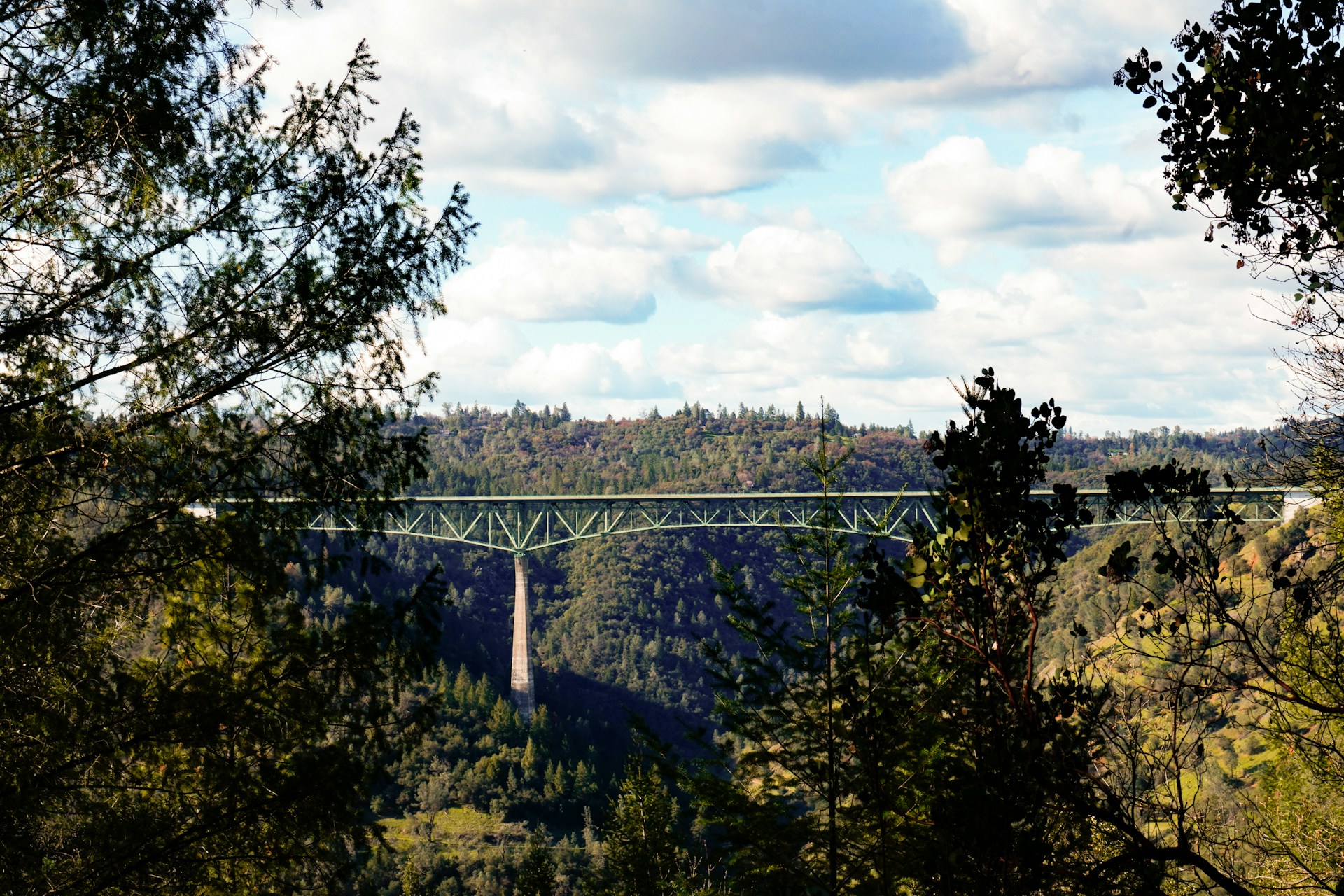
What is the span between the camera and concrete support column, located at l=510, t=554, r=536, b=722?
225 ft

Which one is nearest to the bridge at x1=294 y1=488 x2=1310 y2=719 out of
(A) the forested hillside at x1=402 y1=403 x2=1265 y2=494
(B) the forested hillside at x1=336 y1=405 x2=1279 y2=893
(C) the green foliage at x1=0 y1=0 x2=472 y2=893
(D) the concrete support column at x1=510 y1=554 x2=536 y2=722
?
(D) the concrete support column at x1=510 y1=554 x2=536 y2=722

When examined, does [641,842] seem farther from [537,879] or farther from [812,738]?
[812,738]

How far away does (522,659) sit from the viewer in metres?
71.2

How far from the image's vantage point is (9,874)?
15.1ft

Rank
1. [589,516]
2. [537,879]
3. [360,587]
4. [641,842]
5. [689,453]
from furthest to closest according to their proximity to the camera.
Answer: [689,453]
[589,516]
[537,879]
[641,842]
[360,587]

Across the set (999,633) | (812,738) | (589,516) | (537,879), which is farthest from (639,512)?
(999,633)

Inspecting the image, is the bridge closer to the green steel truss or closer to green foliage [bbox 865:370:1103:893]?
the green steel truss

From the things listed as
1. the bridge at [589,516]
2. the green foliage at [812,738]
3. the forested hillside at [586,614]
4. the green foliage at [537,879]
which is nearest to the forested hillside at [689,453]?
the forested hillside at [586,614]

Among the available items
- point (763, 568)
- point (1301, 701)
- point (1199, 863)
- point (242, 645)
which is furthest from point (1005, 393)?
point (763, 568)

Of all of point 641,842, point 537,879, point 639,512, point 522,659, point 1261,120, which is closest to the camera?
point 1261,120

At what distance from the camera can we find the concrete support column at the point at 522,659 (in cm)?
6869

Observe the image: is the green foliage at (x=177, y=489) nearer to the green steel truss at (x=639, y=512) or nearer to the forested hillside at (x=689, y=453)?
the green steel truss at (x=639, y=512)

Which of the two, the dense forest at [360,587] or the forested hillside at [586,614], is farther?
the forested hillside at [586,614]

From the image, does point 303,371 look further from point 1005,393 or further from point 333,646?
point 1005,393
